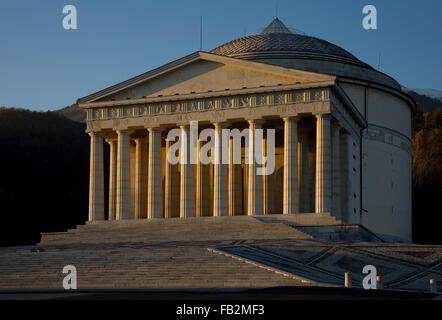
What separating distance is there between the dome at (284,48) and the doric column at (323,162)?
48.7 feet

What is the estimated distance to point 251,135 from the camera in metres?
52.0

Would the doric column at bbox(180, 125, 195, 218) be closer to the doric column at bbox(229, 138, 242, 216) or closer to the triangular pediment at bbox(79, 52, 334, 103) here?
the doric column at bbox(229, 138, 242, 216)

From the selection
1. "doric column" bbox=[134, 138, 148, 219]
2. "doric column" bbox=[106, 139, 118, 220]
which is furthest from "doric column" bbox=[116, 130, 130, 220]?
"doric column" bbox=[106, 139, 118, 220]

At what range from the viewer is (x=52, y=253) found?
4047 centimetres

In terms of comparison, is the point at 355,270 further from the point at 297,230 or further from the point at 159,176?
the point at 159,176

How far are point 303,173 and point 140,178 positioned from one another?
14.0 metres

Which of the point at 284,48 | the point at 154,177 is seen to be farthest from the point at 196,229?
the point at 284,48

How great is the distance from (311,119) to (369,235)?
1021 centimetres

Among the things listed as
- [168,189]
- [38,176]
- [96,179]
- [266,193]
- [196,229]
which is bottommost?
[196,229]

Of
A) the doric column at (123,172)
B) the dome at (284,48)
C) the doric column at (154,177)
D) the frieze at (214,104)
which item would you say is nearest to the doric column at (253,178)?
the frieze at (214,104)

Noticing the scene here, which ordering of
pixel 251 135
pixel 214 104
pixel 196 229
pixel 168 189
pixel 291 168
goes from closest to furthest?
pixel 196 229, pixel 291 168, pixel 251 135, pixel 214 104, pixel 168 189

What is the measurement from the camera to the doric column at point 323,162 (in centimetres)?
4975

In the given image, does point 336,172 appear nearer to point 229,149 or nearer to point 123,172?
point 229,149

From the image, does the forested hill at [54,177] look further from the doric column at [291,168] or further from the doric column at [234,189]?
the doric column at [291,168]
